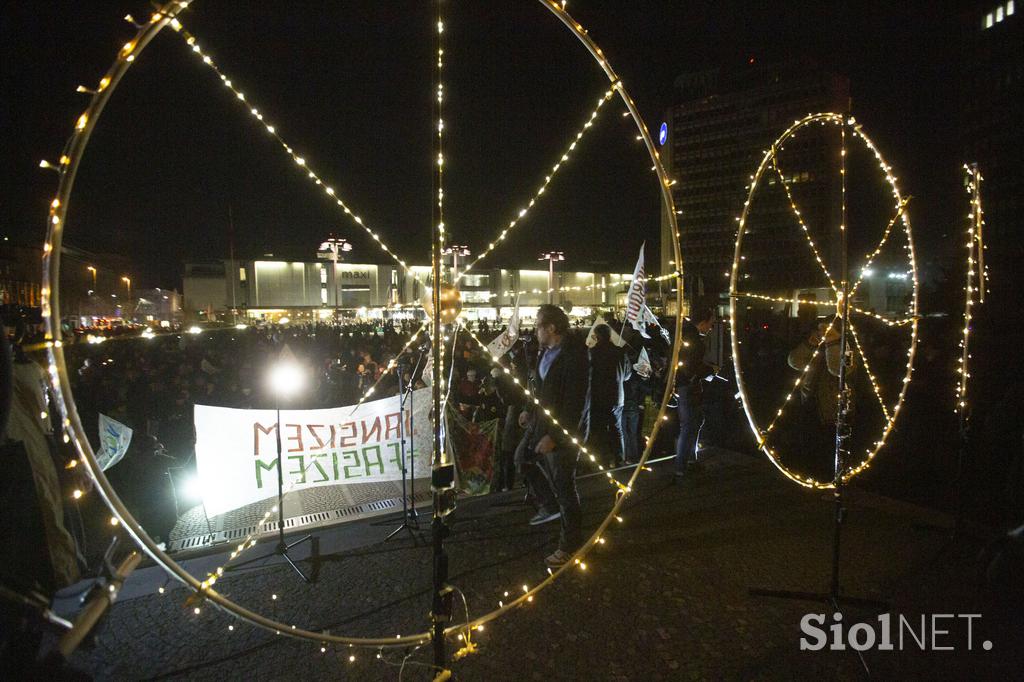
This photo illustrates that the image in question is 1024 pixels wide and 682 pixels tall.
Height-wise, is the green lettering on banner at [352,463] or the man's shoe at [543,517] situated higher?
the green lettering on banner at [352,463]

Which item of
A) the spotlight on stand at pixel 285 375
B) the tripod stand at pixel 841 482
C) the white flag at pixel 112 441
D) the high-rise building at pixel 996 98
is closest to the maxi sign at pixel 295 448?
the white flag at pixel 112 441

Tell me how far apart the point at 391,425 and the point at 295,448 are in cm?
108

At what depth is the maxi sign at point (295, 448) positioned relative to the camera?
548cm

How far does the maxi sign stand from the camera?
5.48 metres

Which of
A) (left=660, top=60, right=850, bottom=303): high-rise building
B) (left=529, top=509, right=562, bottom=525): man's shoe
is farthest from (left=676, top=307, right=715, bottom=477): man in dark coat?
(left=660, top=60, right=850, bottom=303): high-rise building

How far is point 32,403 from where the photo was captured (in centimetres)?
415

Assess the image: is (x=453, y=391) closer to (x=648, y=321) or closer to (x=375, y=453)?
(x=375, y=453)

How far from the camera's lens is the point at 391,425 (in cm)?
629

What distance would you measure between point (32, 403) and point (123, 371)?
8359 millimetres

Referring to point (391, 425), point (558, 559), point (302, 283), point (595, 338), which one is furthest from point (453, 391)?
point (302, 283)

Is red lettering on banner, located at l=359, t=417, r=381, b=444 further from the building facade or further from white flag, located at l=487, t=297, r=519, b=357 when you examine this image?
the building facade

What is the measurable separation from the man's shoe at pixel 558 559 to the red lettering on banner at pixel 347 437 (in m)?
2.65

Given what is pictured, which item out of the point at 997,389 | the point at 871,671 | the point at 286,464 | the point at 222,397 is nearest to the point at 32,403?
the point at 286,464

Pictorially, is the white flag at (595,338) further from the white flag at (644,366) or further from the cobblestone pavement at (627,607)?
the cobblestone pavement at (627,607)
